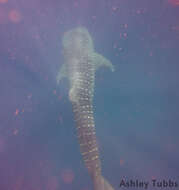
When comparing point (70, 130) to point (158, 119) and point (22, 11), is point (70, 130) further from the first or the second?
point (22, 11)

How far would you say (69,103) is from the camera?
27.7 ft

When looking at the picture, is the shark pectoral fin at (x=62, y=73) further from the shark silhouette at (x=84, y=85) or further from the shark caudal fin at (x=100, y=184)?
the shark caudal fin at (x=100, y=184)

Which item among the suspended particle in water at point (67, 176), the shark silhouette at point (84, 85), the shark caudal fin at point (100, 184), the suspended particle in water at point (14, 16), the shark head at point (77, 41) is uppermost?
the suspended particle in water at point (14, 16)

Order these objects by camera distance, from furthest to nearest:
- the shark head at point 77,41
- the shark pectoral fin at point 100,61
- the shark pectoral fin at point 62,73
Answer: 1. the shark pectoral fin at point 100,61
2. the shark head at point 77,41
3. the shark pectoral fin at point 62,73

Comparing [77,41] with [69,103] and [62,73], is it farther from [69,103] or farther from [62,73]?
[69,103]

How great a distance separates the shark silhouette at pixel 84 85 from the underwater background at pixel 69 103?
0.71 meters

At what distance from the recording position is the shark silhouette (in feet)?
17.8

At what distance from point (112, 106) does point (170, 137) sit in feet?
10.5

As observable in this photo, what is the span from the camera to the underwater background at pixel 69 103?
8.23m

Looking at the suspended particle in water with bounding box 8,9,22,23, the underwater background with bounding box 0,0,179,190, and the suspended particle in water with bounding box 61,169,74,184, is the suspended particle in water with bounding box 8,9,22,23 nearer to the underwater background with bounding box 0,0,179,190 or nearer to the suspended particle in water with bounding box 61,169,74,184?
the underwater background with bounding box 0,0,179,190

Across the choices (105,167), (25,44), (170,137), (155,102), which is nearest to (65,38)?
(25,44)

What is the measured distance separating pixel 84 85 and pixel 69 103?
187 centimetres

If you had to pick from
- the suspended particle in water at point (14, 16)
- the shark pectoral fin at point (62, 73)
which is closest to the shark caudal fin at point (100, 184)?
the shark pectoral fin at point (62, 73)

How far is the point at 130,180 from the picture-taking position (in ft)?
26.5
